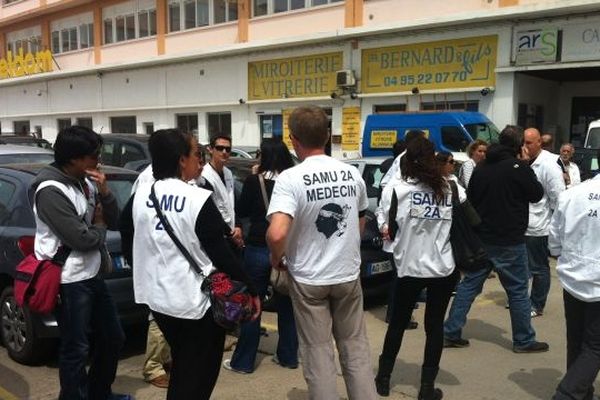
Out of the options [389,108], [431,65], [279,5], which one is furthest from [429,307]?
[279,5]

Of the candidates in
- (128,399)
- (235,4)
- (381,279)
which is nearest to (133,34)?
(235,4)

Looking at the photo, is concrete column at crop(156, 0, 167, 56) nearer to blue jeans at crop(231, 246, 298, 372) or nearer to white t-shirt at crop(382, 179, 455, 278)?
blue jeans at crop(231, 246, 298, 372)

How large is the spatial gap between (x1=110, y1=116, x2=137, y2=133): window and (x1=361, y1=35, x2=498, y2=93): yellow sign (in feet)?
39.8

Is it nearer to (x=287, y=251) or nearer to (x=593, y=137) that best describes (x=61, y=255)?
(x=287, y=251)

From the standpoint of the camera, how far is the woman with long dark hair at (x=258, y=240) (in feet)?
14.8

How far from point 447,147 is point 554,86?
21.9 ft

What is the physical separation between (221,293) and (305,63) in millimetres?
17096

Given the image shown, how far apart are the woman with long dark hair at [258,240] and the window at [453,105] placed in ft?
39.8

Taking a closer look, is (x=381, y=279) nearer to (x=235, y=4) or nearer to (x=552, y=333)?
(x=552, y=333)

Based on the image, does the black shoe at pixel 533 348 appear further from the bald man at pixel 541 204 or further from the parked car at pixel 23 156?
the parked car at pixel 23 156

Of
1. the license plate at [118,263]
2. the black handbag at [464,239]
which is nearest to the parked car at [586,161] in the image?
the black handbag at [464,239]

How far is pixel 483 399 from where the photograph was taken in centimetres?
412

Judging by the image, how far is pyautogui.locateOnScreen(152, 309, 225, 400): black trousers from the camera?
286cm

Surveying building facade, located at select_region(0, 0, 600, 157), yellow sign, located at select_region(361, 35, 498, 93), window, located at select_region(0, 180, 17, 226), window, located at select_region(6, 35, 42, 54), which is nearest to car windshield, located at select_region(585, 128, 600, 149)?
building facade, located at select_region(0, 0, 600, 157)
